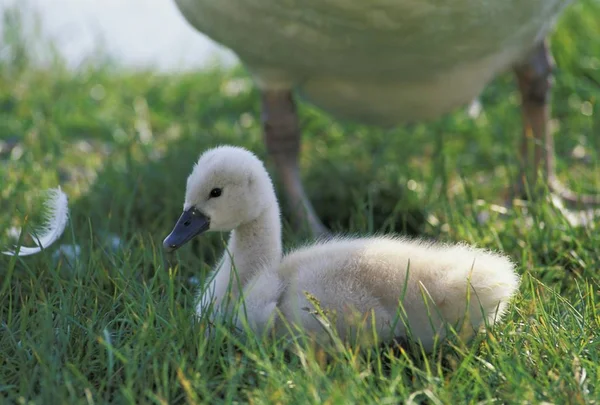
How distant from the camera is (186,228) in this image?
9.81 feet

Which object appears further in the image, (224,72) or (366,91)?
(224,72)

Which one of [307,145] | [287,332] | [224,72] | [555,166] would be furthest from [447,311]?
[224,72]

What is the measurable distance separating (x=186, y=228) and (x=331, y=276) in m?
0.47

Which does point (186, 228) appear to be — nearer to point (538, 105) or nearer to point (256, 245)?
point (256, 245)

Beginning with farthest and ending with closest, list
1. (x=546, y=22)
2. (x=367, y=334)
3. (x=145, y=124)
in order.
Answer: (x=145, y=124)
(x=546, y=22)
(x=367, y=334)

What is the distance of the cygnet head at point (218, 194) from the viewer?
297 cm

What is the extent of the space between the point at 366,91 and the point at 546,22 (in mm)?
800

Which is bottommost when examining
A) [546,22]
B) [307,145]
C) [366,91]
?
[307,145]


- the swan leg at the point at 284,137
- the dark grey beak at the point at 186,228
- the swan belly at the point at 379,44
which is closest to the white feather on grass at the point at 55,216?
the dark grey beak at the point at 186,228

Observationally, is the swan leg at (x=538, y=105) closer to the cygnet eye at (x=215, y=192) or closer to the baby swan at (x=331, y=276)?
the baby swan at (x=331, y=276)

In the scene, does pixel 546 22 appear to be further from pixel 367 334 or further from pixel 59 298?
pixel 59 298

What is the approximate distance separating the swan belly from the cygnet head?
2.50 ft

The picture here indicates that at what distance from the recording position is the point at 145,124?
611 centimetres

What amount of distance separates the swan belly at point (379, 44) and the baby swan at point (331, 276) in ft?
2.44
